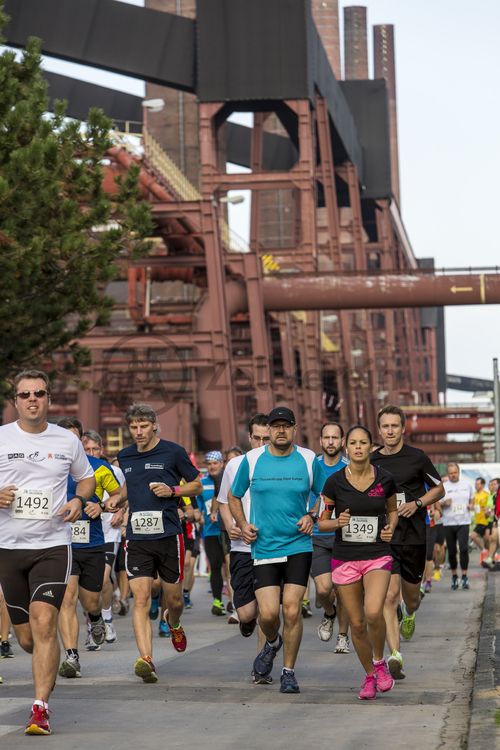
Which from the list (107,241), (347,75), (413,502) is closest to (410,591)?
(413,502)

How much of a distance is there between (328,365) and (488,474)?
96.1 ft

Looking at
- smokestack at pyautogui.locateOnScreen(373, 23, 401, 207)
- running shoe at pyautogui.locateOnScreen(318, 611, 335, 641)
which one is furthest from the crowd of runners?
smokestack at pyautogui.locateOnScreen(373, 23, 401, 207)

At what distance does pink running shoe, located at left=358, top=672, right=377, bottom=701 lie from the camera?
29.2 ft

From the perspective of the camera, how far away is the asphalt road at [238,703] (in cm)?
741

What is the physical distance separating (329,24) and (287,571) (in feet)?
273

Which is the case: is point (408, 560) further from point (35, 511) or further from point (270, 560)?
point (35, 511)

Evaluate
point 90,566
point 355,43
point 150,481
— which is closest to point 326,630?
point 90,566

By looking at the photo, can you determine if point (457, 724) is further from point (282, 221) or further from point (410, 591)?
point (282, 221)

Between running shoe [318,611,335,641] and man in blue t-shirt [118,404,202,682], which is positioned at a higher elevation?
man in blue t-shirt [118,404,202,682]

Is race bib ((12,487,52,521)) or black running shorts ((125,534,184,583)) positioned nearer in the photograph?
race bib ((12,487,52,521))

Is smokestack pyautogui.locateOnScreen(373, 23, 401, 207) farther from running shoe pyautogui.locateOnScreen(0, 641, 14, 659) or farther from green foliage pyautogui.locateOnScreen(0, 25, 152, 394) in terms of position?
running shoe pyautogui.locateOnScreen(0, 641, 14, 659)

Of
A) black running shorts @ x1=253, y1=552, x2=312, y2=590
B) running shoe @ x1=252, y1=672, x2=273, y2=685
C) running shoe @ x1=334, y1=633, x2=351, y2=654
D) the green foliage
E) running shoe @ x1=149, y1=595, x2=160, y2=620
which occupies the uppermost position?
the green foliage

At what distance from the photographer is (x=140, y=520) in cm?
1021

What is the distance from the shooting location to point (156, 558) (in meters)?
10.2
